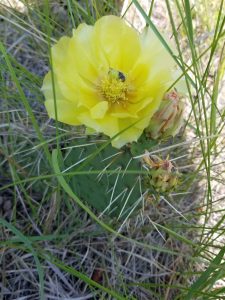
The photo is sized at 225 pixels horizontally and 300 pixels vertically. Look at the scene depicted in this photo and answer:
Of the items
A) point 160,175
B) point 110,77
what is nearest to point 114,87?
point 110,77

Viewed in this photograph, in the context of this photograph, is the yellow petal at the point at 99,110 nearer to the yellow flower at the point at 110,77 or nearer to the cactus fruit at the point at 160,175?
the yellow flower at the point at 110,77

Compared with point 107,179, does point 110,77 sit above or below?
above

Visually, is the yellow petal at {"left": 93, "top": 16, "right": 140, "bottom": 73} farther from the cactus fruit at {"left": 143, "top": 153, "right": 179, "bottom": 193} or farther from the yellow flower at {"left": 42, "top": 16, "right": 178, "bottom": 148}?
the cactus fruit at {"left": 143, "top": 153, "right": 179, "bottom": 193}

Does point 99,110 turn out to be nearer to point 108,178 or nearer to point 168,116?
point 168,116

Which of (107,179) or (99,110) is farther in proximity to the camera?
(107,179)

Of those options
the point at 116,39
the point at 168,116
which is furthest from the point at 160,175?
the point at 116,39

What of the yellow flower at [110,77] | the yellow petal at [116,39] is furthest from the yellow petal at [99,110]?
the yellow petal at [116,39]
